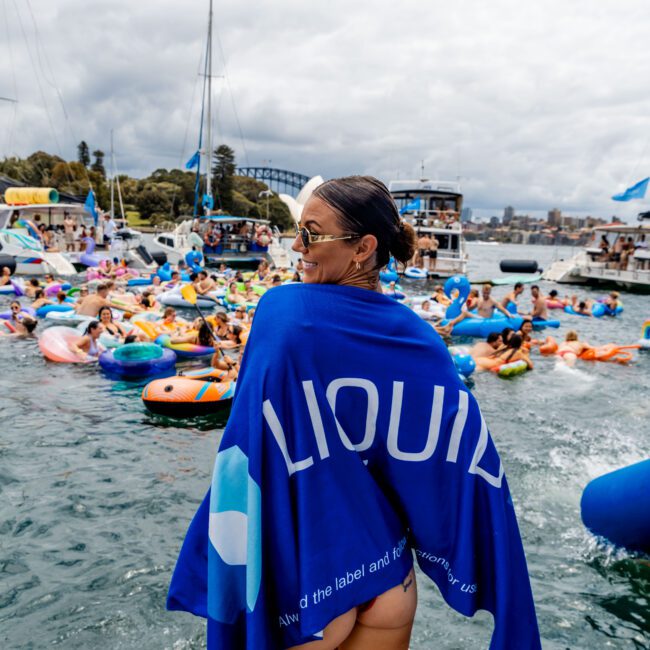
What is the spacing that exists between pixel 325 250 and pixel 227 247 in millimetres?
29546

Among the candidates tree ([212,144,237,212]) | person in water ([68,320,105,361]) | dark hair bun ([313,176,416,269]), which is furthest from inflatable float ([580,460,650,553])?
tree ([212,144,237,212])

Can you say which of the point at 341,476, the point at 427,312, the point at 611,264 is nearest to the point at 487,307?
the point at 427,312

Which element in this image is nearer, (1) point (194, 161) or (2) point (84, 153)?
(1) point (194, 161)

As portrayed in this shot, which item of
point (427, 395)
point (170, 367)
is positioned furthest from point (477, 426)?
point (170, 367)

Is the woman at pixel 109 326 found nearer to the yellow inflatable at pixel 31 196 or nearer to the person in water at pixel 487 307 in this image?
the person in water at pixel 487 307

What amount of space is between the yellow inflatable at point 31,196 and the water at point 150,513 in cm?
2042

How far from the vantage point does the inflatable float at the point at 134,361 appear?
9.88m

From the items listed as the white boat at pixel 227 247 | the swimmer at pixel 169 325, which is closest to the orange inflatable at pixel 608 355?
the swimmer at pixel 169 325

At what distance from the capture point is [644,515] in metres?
4.31

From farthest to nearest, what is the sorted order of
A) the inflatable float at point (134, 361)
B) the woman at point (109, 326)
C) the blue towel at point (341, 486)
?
1. the woman at point (109, 326)
2. the inflatable float at point (134, 361)
3. the blue towel at point (341, 486)

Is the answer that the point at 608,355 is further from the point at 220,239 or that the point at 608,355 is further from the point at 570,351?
the point at 220,239

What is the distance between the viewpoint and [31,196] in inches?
1101

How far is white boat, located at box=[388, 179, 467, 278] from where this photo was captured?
98.1ft

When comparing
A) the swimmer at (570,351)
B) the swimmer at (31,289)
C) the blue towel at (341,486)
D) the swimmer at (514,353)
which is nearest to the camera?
the blue towel at (341,486)
